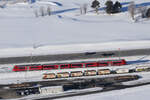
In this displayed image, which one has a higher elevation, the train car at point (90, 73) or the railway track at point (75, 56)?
the railway track at point (75, 56)

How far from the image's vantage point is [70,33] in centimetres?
6544

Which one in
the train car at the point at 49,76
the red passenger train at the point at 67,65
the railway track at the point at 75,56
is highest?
the railway track at the point at 75,56

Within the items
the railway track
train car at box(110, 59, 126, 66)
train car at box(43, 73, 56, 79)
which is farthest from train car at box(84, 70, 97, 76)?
the railway track

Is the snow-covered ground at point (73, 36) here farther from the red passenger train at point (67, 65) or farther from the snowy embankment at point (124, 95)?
the red passenger train at point (67, 65)

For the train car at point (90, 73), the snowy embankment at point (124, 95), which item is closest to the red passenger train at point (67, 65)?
the train car at point (90, 73)

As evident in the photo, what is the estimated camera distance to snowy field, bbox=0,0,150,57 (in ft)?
180

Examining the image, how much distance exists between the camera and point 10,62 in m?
49.1

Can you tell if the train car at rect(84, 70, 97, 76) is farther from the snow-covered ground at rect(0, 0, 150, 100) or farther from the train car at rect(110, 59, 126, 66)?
the snow-covered ground at rect(0, 0, 150, 100)

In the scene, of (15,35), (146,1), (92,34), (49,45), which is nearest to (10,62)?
(49,45)

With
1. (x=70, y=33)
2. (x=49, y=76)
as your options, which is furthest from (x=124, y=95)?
(x=70, y=33)

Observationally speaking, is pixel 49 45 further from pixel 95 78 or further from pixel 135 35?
pixel 135 35

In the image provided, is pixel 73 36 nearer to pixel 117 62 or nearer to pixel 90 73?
pixel 117 62

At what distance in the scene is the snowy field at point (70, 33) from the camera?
55.0 meters

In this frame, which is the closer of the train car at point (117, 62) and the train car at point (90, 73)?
the train car at point (90, 73)
